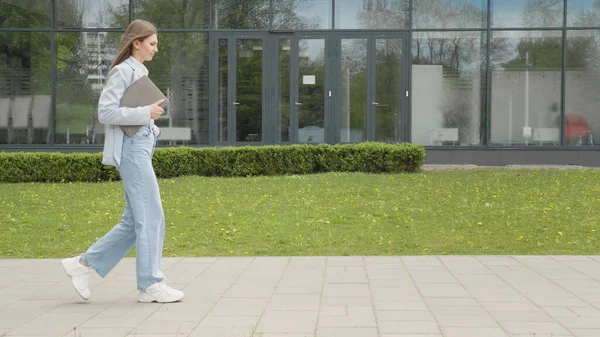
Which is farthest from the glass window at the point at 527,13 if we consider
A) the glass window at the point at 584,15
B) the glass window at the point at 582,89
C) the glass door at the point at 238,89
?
the glass door at the point at 238,89

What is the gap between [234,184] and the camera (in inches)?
636

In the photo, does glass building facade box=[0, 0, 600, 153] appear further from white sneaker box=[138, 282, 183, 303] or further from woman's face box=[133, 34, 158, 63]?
white sneaker box=[138, 282, 183, 303]

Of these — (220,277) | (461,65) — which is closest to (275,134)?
(461,65)

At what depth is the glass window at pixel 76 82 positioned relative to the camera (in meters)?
21.7

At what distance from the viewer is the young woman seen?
6.73 m

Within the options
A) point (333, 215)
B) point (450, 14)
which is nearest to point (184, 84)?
point (450, 14)

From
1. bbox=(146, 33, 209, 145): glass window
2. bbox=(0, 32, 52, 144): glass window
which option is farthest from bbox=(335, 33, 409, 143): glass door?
bbox=(0, 32, 52, 144): glass window

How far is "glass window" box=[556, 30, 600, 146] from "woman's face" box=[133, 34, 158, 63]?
52.9ft

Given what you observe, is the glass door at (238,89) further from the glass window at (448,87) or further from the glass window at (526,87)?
the glass window at (526,87)

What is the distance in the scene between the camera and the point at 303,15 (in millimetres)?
21609

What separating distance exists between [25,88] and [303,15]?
22.4ft

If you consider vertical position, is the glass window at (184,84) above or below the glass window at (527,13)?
below

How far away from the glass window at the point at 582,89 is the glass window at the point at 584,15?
0.19 meters

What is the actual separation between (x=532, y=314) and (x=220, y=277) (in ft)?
9.51
